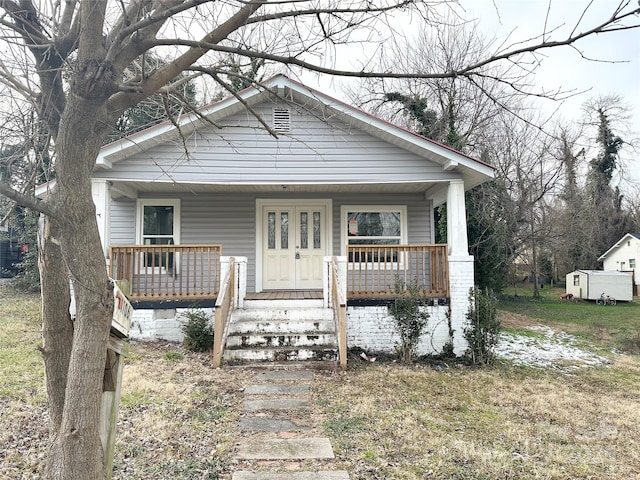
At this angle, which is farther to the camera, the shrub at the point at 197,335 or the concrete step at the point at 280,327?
the shrub at the point at 197,335

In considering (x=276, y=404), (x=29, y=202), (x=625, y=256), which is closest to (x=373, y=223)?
(x=276, y=404)

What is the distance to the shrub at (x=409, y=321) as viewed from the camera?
7918mm

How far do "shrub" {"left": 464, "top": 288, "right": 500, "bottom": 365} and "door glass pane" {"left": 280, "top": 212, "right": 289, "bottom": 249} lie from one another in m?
4.71

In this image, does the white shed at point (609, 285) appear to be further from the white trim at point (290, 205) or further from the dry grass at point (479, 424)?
the white trim at point (290, 205)

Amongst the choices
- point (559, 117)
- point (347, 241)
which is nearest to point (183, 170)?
point (347, 241)

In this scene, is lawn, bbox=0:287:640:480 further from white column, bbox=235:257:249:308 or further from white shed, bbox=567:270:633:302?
white shed, bbox=567:270:633:302

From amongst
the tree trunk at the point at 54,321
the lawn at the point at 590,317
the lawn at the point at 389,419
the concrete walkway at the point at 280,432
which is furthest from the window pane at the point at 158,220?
the lawn at the point at 590,317

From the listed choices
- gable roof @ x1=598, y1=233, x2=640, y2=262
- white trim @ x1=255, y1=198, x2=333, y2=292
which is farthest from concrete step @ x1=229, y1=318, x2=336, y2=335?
gable roof @ x1=598, y1=233, x2=640, y2=262

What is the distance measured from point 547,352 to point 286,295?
613 cm

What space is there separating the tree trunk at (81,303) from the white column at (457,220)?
723 cm

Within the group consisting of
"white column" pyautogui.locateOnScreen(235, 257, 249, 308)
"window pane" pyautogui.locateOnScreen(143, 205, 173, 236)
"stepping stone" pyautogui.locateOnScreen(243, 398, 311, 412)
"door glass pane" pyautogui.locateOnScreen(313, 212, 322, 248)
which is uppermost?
"window pane" pyautogui.locateOnScreen(143, 205, 173, 236)

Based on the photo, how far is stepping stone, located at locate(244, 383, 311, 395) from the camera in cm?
586

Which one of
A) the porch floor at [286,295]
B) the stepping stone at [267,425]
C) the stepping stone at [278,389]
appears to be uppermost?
the porch floor at [286,295]

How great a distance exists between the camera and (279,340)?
24.6 feet
